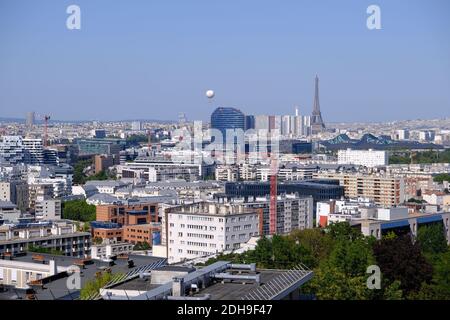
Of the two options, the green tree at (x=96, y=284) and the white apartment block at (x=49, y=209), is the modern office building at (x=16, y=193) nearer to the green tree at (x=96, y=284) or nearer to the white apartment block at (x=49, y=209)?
the white apartment block at (x=49, y=209)

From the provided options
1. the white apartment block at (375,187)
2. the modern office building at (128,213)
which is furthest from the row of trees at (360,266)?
the white apartment block at (375,187)

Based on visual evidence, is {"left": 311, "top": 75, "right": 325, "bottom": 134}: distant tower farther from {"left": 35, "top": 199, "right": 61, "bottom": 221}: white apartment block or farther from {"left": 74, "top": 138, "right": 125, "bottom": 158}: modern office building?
{"left": 35, "top": 199, "right": 61, "bottom": 221}: white apartment block

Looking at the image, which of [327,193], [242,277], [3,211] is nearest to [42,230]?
[3,211]

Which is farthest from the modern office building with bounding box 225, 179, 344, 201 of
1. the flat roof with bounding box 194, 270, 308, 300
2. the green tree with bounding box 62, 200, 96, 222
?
the flat roof with bounding box 194, 270, 308, 300

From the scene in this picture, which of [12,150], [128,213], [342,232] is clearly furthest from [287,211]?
[12,150]

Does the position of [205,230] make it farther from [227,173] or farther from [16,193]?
[227,173]
